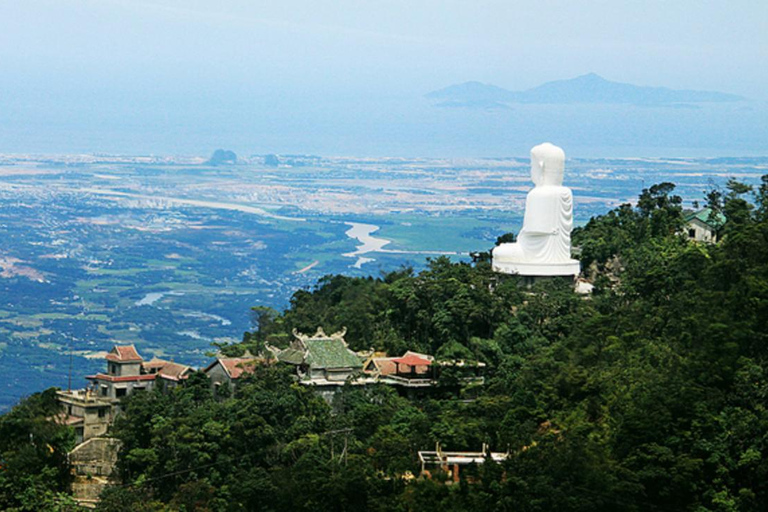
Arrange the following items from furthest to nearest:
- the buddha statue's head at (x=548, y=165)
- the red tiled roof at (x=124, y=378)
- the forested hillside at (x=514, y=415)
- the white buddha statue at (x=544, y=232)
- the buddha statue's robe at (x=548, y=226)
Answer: the buddha statue's head at (x=548, y=165), the buddha statue's robe at (x=548, y=226), the white buddha statue at (x=544, y=232), the red tiled roof at (x=124, y=378), the forested hillside at (x=514, y=415)

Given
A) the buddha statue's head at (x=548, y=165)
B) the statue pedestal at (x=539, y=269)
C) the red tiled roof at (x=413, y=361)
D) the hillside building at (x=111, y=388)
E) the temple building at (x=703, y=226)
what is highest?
the buddha statue's head at (x=548, y=165)

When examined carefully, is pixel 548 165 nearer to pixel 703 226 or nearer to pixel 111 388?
pixel 703 226

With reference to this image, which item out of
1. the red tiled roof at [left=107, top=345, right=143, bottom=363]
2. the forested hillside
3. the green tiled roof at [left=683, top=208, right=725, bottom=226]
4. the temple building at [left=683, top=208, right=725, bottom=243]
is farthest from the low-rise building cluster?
the green tiled roof at [left=683, top=208, right=725, bottom=226]

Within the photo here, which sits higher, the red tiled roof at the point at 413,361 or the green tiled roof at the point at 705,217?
the green tiled roof at the point at 705,217

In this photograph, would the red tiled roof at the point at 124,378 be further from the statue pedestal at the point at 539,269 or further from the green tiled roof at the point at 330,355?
the statue pedestal at the point at 539,269

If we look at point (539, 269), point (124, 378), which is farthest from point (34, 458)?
point (539, 269)

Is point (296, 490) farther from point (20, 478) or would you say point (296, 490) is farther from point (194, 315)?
point (194, 315)

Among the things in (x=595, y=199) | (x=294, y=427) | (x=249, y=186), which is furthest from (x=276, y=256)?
(x=294, y=427)

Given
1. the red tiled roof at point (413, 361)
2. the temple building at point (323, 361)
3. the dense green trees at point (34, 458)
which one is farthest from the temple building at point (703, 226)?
the dense green trees at point (34, 458)
